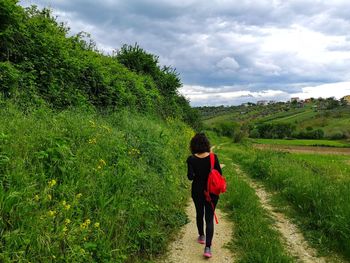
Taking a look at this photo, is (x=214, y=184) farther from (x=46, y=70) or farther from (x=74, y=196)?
(x=46, y=70)

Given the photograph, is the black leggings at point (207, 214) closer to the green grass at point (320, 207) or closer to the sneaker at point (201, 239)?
the sneaker at point (201, 239)

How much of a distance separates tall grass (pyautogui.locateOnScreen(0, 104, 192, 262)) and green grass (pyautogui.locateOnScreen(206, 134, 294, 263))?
1.31m

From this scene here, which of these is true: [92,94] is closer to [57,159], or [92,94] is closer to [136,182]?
[136,182]

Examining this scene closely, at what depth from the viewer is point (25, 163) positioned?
165 inches

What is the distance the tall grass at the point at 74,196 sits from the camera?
3.38 metres

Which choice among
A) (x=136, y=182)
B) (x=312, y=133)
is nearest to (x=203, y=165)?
(x=136, y=182)

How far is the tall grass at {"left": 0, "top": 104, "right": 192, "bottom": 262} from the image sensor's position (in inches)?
133

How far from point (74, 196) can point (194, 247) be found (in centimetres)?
258

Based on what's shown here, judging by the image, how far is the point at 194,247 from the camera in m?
5.72

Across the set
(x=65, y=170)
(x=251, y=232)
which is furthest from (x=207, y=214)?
(x=65, y=170)

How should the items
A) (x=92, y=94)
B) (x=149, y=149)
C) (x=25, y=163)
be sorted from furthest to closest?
(x=92, y=94) < (x=149, y=149) < (x=25, y=163)

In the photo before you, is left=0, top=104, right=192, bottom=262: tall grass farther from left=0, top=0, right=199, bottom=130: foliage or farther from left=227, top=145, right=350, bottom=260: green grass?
left=227, top=145, right=350, bottom=260: green grass

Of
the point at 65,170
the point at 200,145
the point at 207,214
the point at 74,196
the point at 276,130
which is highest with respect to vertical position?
the point at 200,145

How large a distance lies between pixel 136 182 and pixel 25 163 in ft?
7.87
